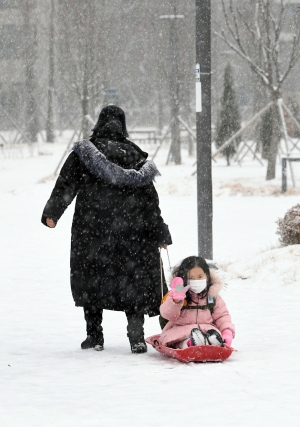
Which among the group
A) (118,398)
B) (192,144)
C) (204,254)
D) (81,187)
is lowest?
(192,144)

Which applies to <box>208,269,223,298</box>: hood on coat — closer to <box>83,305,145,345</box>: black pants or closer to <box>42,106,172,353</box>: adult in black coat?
<box>42,106,172,353</box>: adult in black coat

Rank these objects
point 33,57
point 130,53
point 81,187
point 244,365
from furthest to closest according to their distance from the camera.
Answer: point 130,53, point 33,57, point 81,187, point 244,365

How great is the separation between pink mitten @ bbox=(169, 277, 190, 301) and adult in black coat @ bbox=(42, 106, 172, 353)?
430mm

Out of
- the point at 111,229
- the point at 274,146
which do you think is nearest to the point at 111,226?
the point at 111,229

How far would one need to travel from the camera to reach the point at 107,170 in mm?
5965

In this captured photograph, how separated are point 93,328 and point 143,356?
1.50 feet

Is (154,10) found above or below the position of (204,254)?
above

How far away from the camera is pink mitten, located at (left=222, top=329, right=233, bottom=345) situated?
5773 mm

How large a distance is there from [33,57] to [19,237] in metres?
28.8

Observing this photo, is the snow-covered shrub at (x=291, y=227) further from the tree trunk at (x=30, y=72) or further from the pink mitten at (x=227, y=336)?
the tree trunk at (x=30, y=72)

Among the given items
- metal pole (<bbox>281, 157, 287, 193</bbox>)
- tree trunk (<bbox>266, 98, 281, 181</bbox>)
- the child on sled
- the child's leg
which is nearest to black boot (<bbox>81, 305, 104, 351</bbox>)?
the child on sled

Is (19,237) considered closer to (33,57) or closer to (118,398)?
(118,398)

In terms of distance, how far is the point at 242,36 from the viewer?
35.4m

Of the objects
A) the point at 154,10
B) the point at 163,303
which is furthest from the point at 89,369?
the point at 154,10
